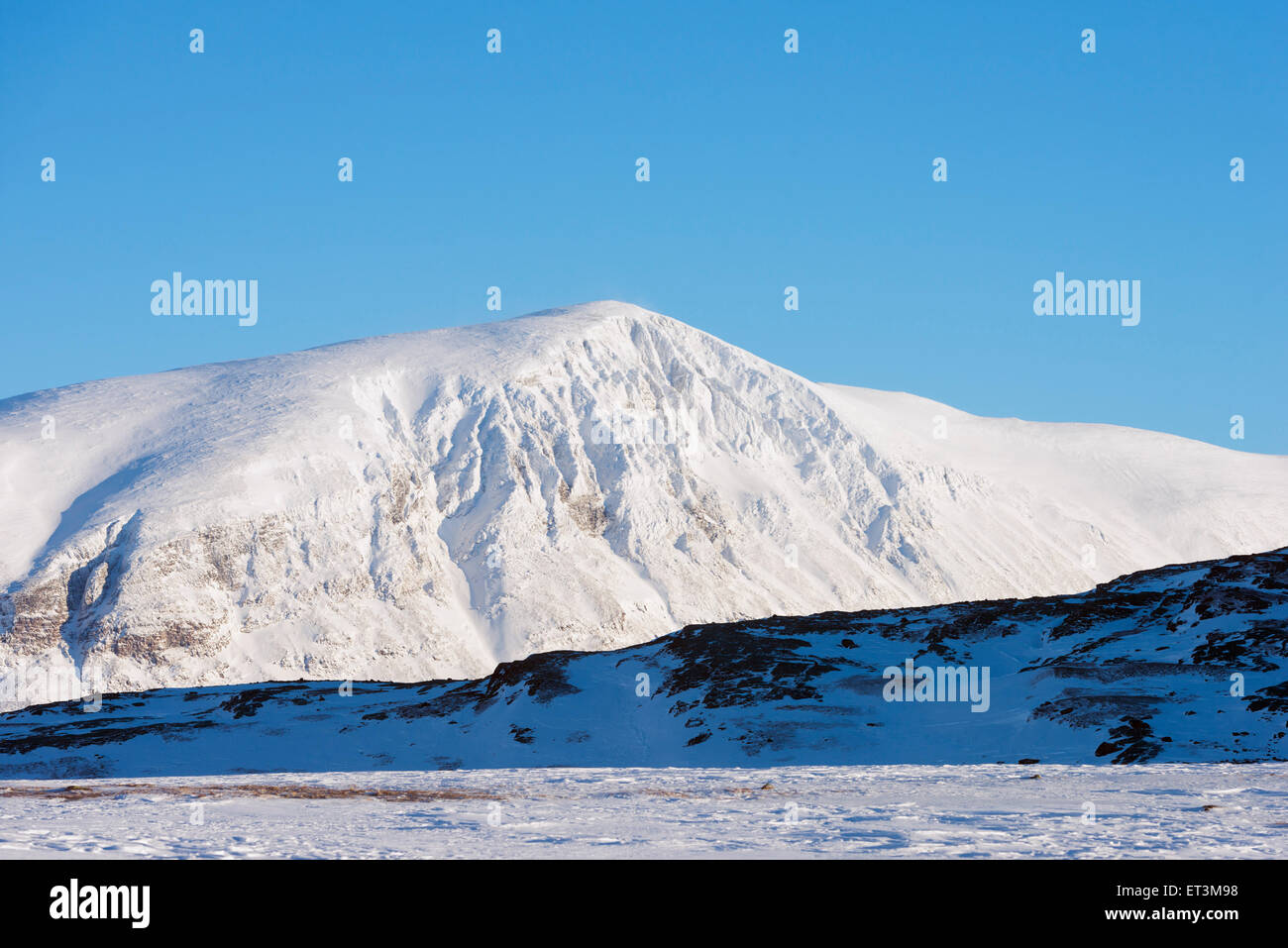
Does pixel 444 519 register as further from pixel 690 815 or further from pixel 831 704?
pixel 690 815

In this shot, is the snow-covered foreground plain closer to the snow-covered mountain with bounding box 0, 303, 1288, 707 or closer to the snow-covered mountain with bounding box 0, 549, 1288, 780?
the snow-covered mountain with bounding box 0, 549, 1288, 780

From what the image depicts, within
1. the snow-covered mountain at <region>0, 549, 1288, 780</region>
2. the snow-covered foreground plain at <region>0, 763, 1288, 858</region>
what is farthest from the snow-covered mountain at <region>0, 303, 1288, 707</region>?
the snow-covered foreground plain at <region>0, 763, 1288, 858</region>

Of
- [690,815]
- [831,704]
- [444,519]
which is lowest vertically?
[831,704]

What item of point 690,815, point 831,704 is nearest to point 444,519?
point 831,704

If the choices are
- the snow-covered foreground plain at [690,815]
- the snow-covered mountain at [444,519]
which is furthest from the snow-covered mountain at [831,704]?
the snow-covered mountain at [444,519]

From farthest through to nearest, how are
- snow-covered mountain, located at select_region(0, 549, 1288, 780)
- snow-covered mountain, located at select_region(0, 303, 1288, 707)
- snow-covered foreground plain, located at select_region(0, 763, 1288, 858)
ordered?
snow-covered mountain, located at select_region(0, 303, 1288, 707) → snow-covered mountain, located at select_region(0, 549, 1288, 780) → snow-covered foreground plain, located at select_region(0, 763, 1288, 858)
